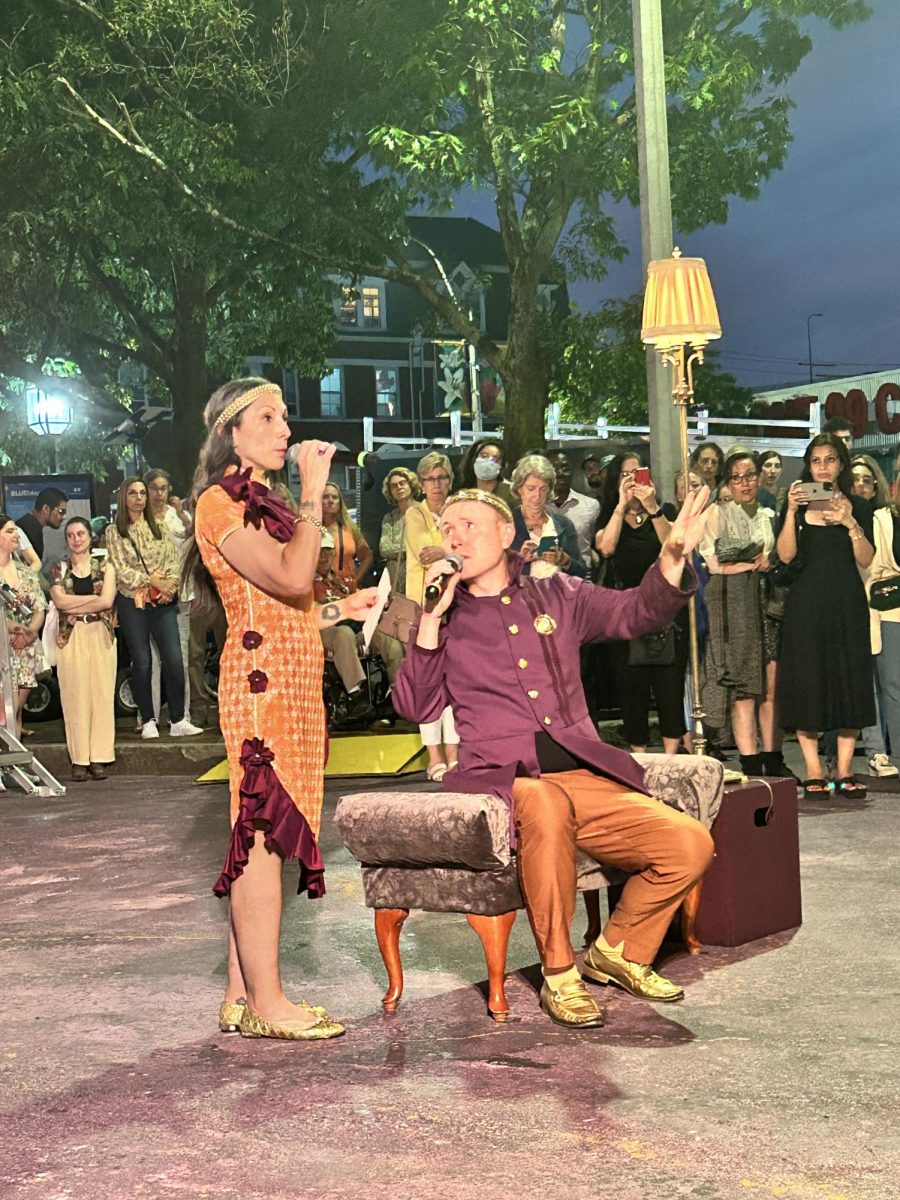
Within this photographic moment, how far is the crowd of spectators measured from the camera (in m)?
10.2

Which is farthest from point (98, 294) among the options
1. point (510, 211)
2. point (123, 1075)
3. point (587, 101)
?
point (123, 1075)

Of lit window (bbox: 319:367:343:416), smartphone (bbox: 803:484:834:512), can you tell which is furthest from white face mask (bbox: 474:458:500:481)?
lit window (bbox: 319:367:343:416)

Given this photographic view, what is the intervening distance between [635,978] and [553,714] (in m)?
0.88

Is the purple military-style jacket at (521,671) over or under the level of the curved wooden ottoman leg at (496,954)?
over

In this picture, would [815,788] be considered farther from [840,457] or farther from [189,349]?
[189,349]

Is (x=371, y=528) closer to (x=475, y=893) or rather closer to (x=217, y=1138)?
(x=475, y=893)

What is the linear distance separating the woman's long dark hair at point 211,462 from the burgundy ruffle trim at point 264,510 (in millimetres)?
121

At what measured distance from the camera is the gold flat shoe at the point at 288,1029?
5230mm

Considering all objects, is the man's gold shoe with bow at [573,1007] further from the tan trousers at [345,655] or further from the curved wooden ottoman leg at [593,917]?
the tan trousers at [345,655]

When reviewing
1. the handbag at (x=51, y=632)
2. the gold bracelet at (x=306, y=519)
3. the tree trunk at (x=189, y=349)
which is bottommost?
the handbag at (x=51, y=632)

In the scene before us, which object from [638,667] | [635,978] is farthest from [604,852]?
[638,667]

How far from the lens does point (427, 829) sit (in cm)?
552

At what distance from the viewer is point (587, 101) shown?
67.1 ft

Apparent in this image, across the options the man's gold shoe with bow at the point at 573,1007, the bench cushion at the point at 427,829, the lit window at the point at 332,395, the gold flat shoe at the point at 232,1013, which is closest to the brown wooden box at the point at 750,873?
the man's gold shoe with bow at the point at 573,1007
